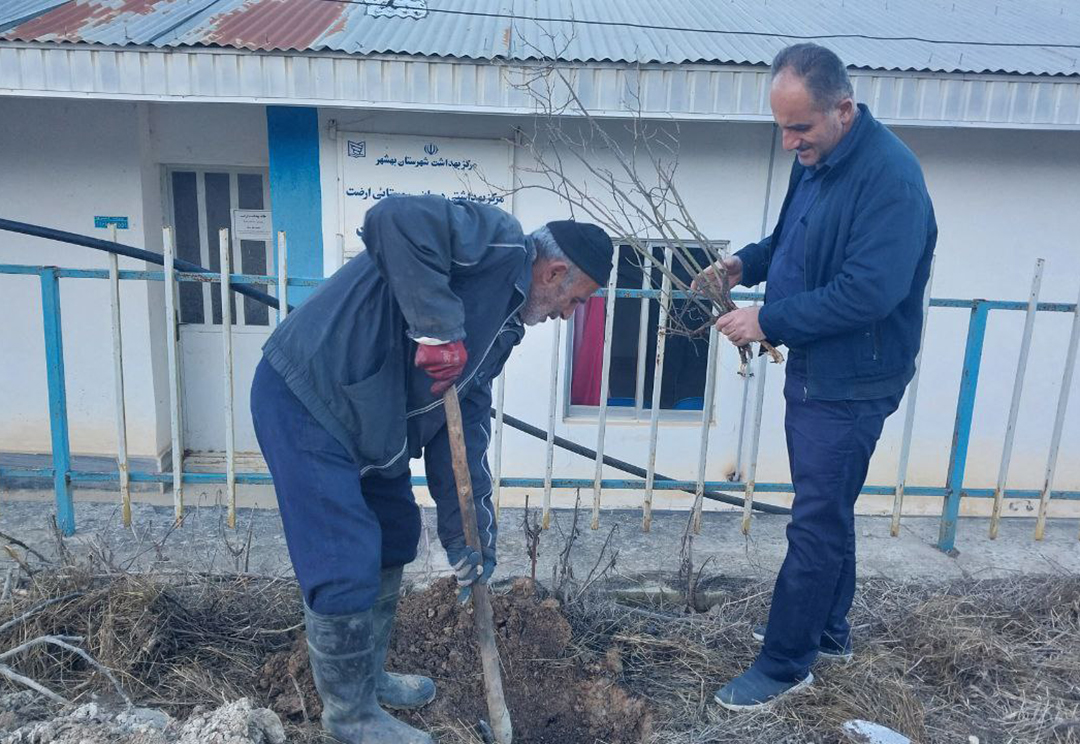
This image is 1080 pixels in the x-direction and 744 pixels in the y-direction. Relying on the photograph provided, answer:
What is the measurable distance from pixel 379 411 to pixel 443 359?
9.9 inches

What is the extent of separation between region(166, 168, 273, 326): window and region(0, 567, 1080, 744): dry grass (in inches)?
175

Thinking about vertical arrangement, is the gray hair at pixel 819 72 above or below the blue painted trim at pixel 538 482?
above

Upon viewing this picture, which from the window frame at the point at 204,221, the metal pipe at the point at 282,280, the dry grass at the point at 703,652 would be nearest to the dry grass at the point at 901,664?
the dry grass at the point at 703,652

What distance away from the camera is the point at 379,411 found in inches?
85.0

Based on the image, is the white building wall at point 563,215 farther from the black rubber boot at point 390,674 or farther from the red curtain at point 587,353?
the black rubber boot at point 390,674

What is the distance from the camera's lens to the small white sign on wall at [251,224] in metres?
6.96

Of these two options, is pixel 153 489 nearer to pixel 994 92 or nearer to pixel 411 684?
pixel 411 684

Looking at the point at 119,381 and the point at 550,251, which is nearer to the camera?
the point at 550,251

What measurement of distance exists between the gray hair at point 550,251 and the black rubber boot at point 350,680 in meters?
1.07

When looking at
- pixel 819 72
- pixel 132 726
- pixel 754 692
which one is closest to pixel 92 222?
pixel 132 726

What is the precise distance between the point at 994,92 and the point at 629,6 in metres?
3.32

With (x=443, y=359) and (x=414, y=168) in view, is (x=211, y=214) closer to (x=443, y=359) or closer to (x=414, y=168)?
(x=414, y=168)

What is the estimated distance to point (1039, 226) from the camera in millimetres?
6379

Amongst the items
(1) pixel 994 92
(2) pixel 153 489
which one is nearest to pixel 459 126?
(1) pixel 994 92
